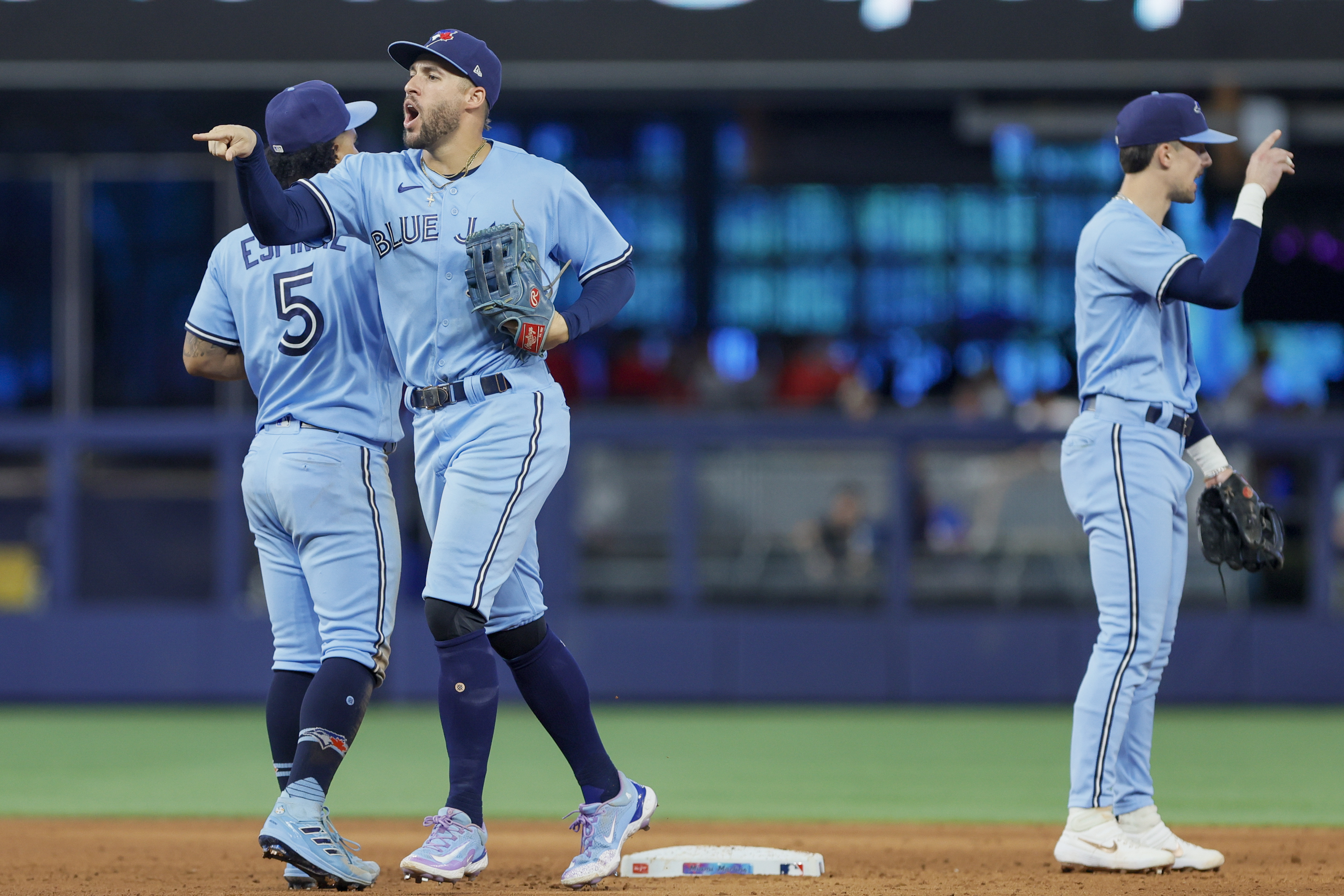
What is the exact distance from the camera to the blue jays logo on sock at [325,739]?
148 inches

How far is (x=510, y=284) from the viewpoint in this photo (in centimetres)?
365

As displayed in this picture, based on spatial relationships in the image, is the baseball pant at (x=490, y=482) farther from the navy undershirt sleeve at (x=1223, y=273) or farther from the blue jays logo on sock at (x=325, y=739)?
the navy undershirt sleeve at (x=1223, y=273)

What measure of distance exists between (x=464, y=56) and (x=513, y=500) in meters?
1.04

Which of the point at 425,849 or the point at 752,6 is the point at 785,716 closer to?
the point at 752,6

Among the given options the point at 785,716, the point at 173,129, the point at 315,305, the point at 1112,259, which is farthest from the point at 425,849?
the point at 173,129

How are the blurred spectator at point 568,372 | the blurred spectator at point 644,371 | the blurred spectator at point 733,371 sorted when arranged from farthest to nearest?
1. the blurred spectator at point 644,371
2. the blurred spectator at point 568,372
3. the blurred spectator at point 733,371

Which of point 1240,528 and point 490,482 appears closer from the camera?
point 490,482

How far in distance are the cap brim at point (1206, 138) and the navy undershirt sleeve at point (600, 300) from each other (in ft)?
5.03

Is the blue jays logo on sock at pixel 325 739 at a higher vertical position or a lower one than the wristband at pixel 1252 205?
lower

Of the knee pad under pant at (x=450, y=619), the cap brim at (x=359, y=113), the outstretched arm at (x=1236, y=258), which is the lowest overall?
the knee pad under pant at (x=450, y=619)

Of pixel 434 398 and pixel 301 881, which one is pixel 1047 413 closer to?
pixel 434 398

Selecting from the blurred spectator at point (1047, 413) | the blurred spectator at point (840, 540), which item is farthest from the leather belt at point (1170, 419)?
the blurred spectator at point (840, 540)

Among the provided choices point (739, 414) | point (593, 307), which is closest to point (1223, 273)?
point (593, 307)

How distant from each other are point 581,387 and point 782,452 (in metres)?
1.89
